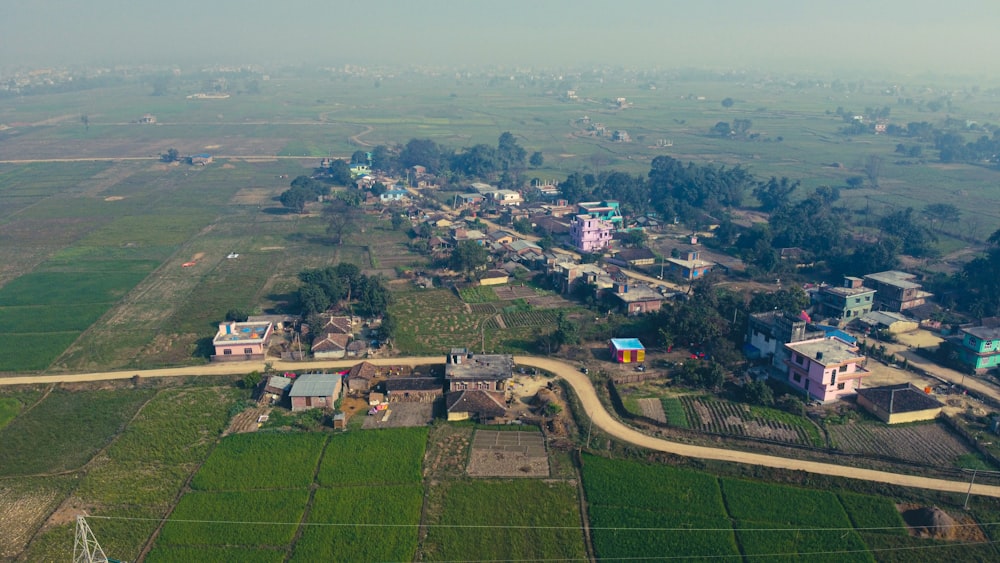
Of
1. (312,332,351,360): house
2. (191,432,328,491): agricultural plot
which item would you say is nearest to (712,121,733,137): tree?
(312,332,351,360): house

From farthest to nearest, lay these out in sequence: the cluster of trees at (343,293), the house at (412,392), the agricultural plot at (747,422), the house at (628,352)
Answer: the cluster of trees at (343,293)
the house at (628,352)
the house at (412,392)
the agricultural plot at (747,422)

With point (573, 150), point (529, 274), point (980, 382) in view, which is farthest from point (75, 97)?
point (980, 382)

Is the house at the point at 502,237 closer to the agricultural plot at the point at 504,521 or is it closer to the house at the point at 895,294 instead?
the house at the point at 895,294

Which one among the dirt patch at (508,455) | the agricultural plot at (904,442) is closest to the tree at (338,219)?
the dirt patch at (508,455)

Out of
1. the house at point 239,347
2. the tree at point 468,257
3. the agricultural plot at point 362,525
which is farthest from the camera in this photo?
the tree at point 468,257

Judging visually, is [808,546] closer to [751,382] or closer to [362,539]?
[751,382]

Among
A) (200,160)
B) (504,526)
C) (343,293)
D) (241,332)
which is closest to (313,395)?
(241,332)

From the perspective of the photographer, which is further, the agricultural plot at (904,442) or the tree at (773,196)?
the tree at (773,196)
